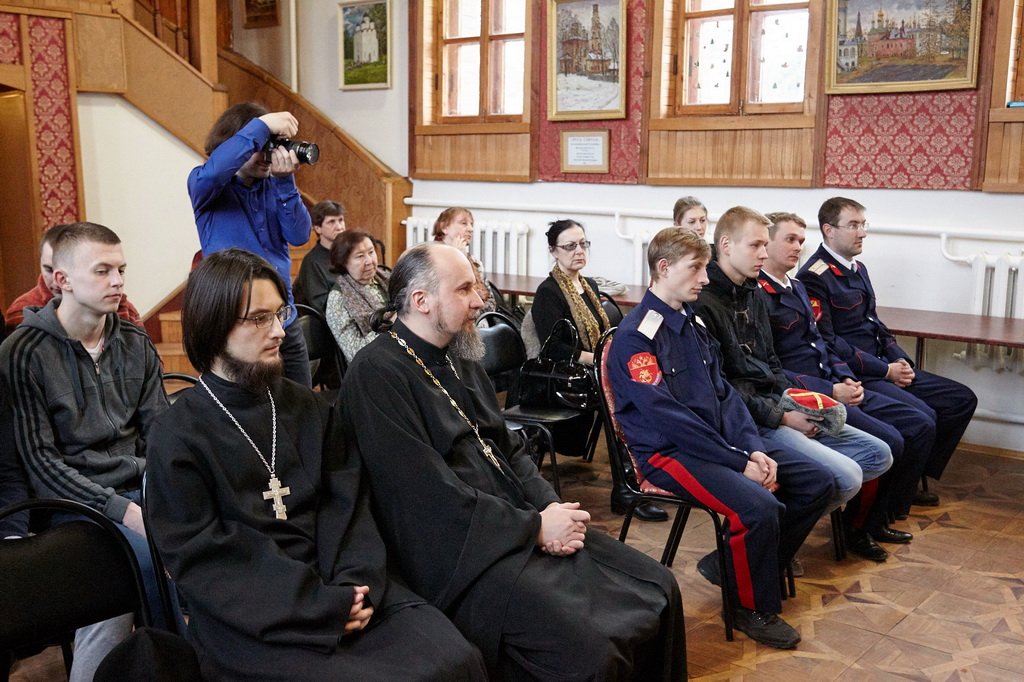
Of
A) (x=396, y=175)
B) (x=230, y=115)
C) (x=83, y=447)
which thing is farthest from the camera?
(x=396, y=175)

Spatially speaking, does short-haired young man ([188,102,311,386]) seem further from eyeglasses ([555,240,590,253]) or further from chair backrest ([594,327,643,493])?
eyeglasses ([555,240,590,253])

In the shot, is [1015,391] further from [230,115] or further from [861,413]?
[230,115]

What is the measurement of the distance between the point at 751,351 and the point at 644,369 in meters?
0.81

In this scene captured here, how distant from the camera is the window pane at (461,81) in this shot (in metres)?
7.62

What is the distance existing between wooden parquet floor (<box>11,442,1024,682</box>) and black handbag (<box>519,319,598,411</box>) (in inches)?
19.2

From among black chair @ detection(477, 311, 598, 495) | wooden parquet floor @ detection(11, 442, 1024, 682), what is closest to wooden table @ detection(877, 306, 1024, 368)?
wooden parquet floor @ detection(11, 442, 1024, 682)

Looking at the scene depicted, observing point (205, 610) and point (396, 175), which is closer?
point (205, 610)

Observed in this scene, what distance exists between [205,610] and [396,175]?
631 cm

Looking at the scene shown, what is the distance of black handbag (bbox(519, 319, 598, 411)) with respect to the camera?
4281mm

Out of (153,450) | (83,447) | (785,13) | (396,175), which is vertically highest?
(785,13)

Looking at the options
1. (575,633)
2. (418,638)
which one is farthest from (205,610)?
(575,633)

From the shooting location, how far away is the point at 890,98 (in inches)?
221

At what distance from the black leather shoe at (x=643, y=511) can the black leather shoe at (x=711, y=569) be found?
0.72m

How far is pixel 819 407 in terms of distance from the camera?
3.66 m
